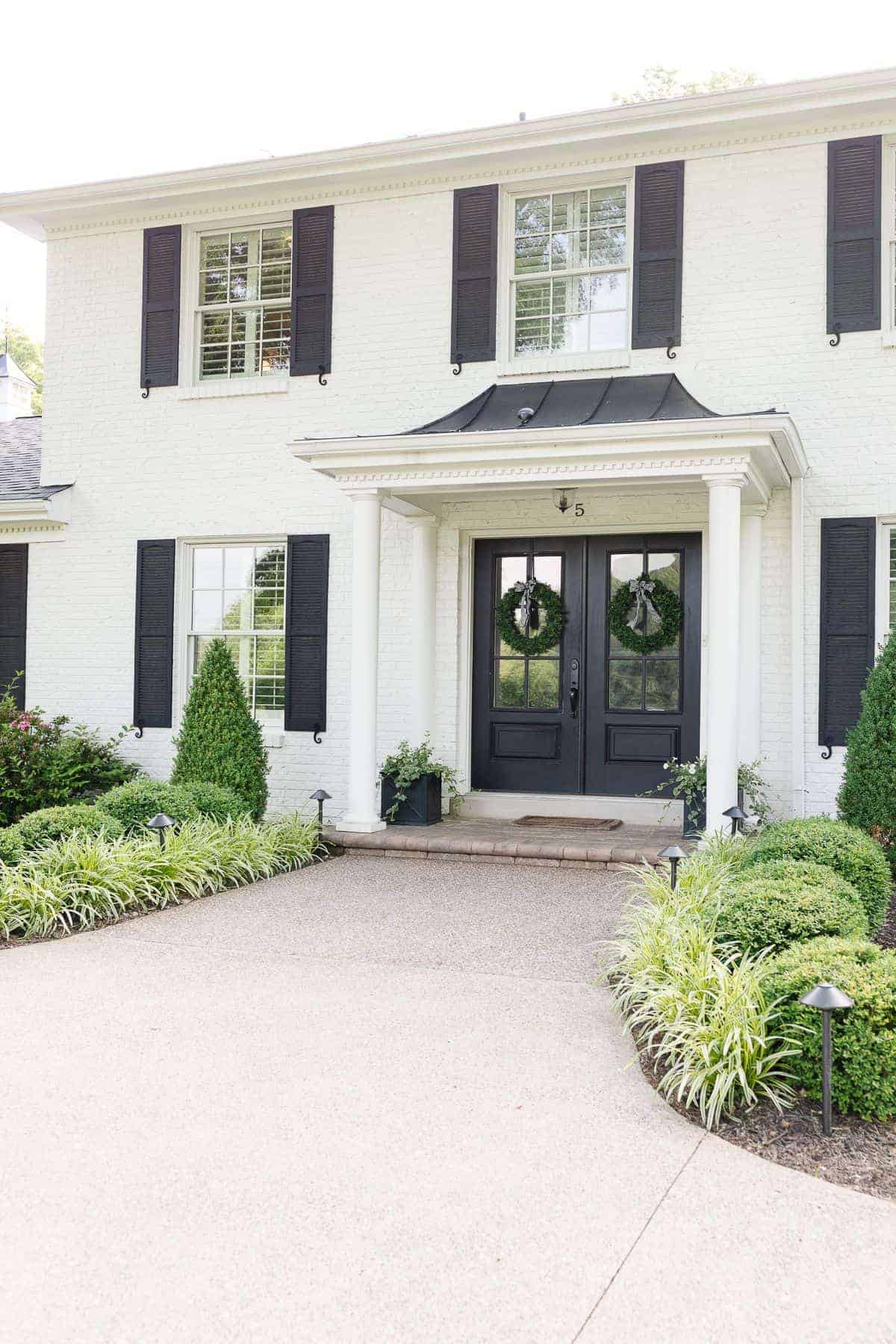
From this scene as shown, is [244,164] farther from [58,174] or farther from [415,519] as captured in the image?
[415,519]

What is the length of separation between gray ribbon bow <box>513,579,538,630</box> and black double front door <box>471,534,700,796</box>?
0.14 metres

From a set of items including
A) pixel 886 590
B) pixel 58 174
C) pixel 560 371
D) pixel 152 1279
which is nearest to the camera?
pixel 152 1279

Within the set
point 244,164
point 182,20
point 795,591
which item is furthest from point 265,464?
point 182,20

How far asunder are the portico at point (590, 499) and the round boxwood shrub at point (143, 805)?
130 centimetres

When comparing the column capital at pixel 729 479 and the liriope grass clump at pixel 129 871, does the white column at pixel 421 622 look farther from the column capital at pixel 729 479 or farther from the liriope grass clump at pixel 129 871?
the column capital at pixel 729 479

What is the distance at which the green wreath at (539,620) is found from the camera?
9.33 m

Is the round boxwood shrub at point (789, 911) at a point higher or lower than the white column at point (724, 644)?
lower

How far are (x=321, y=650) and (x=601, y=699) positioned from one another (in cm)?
233

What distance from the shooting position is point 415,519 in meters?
9.34

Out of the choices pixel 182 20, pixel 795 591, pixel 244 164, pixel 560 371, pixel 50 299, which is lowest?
pixel 795 591

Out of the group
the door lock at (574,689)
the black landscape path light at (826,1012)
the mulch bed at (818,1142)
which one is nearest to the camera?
the mulch bed at (818,1142)

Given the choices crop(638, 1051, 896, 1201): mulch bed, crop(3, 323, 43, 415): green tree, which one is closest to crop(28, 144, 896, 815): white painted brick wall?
crop(638, 1051, 896, 1201): mulch bed

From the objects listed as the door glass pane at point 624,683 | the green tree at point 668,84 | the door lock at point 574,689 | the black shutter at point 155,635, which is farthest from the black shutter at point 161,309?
the green tree at point 668,84

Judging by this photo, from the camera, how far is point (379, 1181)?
3119 mm
